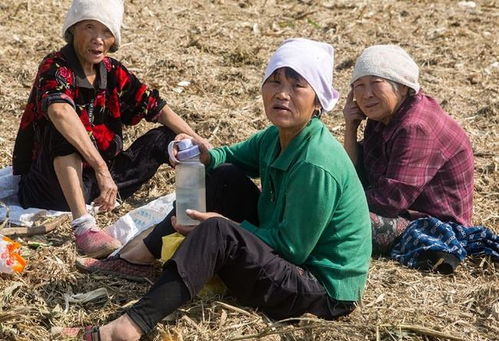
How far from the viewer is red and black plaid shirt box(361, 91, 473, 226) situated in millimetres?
4270

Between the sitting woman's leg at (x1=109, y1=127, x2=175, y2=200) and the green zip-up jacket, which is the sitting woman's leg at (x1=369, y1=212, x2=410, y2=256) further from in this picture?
the sitting woman's leg at (x1=109, y1=127, x2=175, y2=200)

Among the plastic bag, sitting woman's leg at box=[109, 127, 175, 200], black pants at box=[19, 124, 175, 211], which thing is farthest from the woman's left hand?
sitting woman's leg at box=[109, 127, 175, 200]

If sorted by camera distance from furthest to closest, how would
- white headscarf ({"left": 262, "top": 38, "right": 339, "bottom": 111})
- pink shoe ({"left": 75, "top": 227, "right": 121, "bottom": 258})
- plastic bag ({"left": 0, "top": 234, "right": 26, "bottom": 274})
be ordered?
pink shoe ({"left": 75, "top": 227, "right": 121, "bottom": 258}) → plastic bag ({"left": 0, "top": 234, "right": 26, "bottom": 274}) → white headscarf ({"left": 262, "top": 38, "right": 339, "bottom": 111})

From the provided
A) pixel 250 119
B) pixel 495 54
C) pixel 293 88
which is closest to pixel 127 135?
pixel 250 119

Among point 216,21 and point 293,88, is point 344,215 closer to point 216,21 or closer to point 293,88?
point 293,88

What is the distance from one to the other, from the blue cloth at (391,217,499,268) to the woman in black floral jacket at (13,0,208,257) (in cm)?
133

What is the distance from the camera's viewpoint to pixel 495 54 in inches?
297

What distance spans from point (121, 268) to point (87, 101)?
1046 mm

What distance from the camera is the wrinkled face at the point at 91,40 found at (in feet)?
14.4

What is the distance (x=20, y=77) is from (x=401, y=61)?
3226 millimetres

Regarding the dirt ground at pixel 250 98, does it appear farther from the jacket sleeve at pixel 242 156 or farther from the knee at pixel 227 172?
the jacket sleeve at pixel 242 156

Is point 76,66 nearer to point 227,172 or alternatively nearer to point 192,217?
point 227,172

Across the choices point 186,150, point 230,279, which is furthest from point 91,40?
point 230,279

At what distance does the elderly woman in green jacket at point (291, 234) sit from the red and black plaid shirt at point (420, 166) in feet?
2.30
